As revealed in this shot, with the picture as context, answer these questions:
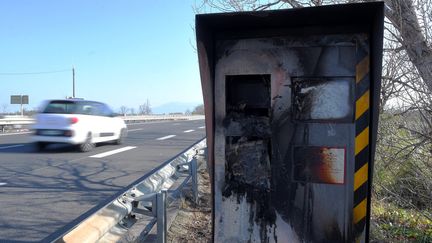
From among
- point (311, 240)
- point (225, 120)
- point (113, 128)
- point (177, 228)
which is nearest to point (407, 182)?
point (177, 228)

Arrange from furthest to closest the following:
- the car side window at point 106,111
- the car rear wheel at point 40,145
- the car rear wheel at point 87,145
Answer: the car side window at point 106,111 → the car rear wheel at point 40,145 → the car rear wheel at point 87,145

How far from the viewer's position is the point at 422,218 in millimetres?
5578

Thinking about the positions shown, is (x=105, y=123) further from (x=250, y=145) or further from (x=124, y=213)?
(x=250, y=145)

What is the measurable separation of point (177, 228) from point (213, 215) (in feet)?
7.64

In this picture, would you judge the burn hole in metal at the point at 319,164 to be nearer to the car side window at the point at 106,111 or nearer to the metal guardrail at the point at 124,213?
the metal guardrail at the point at 124,213

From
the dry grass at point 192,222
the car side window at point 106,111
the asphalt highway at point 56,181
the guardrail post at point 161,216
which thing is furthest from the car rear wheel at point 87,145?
the guardrail post at point 161,216

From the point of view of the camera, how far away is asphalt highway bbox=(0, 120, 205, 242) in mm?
6090

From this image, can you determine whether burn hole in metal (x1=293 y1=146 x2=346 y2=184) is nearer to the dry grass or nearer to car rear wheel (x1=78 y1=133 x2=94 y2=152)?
the dry grass

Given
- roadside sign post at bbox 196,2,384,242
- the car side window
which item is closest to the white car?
the car side window

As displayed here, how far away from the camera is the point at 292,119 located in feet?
9.12

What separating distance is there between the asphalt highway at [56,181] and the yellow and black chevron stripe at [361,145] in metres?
3.98

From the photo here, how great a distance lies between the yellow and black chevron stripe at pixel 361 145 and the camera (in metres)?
2.69

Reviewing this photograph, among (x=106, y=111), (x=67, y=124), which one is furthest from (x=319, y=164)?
(x=106, y=111)

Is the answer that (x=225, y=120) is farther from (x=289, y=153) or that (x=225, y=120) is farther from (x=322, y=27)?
(x=322, y=27)
